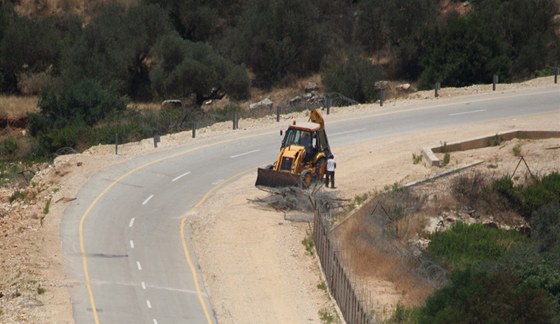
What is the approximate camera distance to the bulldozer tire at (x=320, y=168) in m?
44.4

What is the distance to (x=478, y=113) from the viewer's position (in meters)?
59.2

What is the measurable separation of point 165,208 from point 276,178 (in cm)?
449

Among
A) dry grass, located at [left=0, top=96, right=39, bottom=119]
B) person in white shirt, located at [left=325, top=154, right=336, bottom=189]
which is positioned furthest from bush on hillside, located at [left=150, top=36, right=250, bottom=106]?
person in white shirt, located at [left=325, top=154, right=336, bottom=189]

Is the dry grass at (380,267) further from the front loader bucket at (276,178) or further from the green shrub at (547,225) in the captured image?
the green shrub at (547,225)

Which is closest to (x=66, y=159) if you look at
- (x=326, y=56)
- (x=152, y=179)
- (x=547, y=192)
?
(x=152, y=179)

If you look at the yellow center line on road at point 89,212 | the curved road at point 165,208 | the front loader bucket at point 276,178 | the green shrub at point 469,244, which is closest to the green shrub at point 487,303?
the yellow center line on road at point 89,212

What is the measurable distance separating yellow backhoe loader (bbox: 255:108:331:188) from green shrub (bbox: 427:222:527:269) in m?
5.06

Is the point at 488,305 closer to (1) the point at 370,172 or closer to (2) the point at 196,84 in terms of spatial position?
(1) the point at 370,172

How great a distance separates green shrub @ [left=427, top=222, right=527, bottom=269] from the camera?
40.1 m

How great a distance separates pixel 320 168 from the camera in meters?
44.5

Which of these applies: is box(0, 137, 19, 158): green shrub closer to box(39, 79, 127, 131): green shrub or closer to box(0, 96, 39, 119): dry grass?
box(39, 79, 127, 131): green shrub

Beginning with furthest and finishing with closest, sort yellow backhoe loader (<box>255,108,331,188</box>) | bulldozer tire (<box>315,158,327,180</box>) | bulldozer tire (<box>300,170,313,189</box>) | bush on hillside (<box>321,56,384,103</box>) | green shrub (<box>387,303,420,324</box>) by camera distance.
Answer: bush on hillside (<box>321,56,384,103</box>)
bulldozer tire (<box>315,158,327,180</box>)
bulldozer tire (<box>300,170,313,189</box>)
yellow backhoe loader (<box>255,108,331,188</box>)
green shrub (<box>387,303,420,324</box>)

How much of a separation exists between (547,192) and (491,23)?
36.7 metres

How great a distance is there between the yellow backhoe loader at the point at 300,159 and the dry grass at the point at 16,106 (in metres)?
32.4
